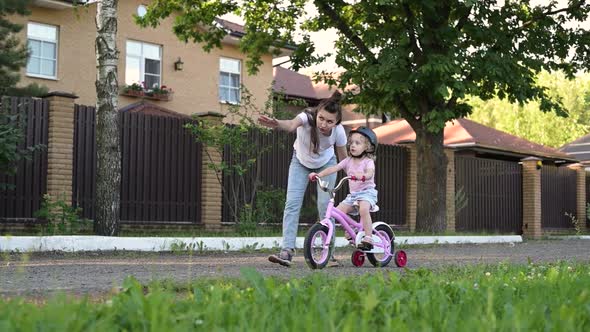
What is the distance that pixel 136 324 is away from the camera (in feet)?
10.8

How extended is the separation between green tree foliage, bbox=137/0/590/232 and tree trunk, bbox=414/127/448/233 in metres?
0.02

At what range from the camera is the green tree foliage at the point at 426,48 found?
15.8 meters

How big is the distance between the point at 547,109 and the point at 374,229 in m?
10.2

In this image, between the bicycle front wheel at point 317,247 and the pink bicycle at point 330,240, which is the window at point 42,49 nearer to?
the pink bicycle at point 330,240

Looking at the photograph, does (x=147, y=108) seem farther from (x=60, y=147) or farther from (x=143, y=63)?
(x=60, y=147)

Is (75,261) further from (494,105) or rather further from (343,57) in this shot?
(494,105)

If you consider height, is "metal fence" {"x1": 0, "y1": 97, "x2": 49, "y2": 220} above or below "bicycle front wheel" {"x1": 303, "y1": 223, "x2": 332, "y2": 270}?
above

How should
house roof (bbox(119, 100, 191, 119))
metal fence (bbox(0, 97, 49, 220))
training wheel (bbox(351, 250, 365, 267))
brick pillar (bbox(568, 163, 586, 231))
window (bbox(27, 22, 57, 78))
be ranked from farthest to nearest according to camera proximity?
brick pillar (bbox(568, 163, 586, 231)) < house roof (bbox(119, 100, 191, 119)) < window (bbox(27, 22, 57, 78)) < metal fence (bbox(0, 97, 49, 220)) < training wheel (bbox(351, 250, 365, 267))

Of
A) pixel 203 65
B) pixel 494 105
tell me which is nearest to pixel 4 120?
pixel 203 65

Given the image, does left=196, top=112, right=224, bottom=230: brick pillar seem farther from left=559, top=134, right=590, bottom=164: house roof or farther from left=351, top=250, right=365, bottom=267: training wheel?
left=559, top=134, right=590, bottom=164: house roof

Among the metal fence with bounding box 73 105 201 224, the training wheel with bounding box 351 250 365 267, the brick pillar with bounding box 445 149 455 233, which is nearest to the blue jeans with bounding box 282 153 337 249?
the training wheel with bounding box 351 250 365 267

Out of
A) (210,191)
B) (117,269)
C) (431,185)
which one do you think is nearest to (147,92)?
(210,191)

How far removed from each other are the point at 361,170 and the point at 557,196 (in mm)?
19321

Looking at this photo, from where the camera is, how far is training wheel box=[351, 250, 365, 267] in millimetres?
8383
